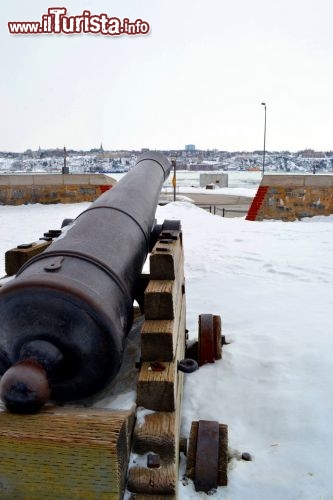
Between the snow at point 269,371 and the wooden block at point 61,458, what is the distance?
68 cm

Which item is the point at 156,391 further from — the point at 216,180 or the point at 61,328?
the point at 216,180

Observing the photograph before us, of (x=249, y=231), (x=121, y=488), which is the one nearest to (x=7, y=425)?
(x=121, y=488)

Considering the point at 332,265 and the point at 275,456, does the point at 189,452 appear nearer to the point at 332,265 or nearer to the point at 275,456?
the point at 275,456

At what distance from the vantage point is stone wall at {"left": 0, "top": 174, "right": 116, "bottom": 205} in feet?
39.4

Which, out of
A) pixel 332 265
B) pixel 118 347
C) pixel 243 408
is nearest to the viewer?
pixel 118 347


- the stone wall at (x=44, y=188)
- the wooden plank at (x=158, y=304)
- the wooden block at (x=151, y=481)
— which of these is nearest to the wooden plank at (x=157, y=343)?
the wooden plank at (x=158, y=304)

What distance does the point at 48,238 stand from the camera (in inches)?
129

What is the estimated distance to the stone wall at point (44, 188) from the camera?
1202 cm

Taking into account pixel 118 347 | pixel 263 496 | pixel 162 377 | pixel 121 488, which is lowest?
pixel 263 496

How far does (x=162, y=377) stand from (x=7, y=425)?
1.93ft

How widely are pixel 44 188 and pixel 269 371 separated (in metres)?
10.0

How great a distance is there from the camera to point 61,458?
1.41 m

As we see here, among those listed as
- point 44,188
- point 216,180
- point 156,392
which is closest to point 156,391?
point 156,392

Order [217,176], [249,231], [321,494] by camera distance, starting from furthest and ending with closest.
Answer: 1. [217,176]
2. [249,231]
3. [321,494]
